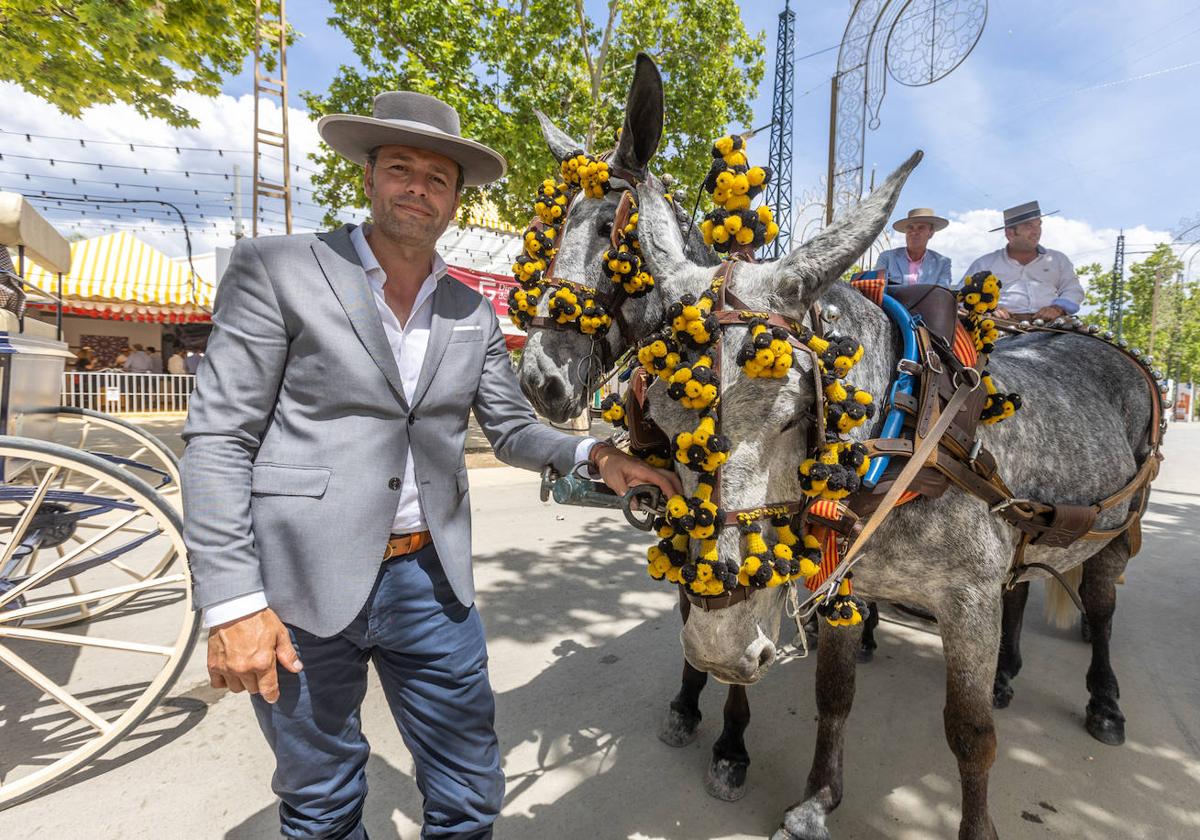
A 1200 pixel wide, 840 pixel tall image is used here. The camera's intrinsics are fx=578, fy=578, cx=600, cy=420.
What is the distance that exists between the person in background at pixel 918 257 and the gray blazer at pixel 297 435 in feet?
13.5

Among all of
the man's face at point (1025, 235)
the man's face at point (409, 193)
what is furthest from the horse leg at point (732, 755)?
the man's face at point (1025, 235)

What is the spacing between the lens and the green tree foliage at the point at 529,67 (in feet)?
31.2

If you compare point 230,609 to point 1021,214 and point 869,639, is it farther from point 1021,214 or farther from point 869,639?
point 1021,214

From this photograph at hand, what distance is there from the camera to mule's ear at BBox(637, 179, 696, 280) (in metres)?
1.92

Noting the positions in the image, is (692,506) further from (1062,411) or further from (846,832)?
(1062,411)

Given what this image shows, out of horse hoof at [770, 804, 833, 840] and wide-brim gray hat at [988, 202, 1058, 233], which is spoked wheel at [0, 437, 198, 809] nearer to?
horse hoof at [770, 804, 833, 840]

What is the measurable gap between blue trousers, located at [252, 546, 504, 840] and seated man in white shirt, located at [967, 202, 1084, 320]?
176 inches

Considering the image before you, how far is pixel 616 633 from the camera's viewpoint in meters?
4.00

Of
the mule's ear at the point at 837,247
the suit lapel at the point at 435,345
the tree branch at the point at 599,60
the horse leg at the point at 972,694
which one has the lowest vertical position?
the horse leg at the point at 972,694

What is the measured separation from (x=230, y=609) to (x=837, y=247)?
1.75 metres

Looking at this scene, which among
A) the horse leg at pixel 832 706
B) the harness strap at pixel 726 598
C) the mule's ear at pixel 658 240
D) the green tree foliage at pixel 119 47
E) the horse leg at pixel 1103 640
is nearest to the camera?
the harness strap at pixel 726 598

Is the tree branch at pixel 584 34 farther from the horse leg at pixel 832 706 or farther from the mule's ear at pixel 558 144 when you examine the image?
the horse leg at pixel 832 706

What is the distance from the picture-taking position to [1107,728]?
2.92 m

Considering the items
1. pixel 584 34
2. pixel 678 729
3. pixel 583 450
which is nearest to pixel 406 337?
pixel 583 450
